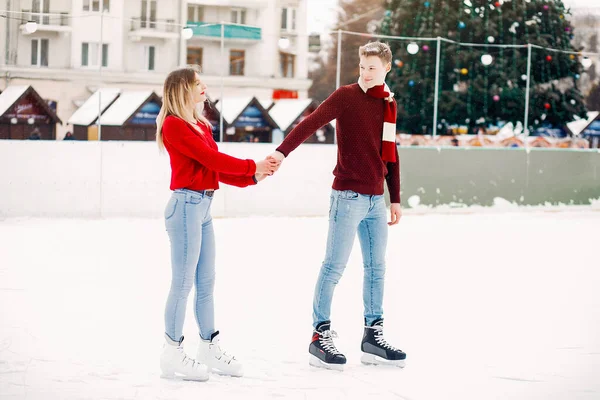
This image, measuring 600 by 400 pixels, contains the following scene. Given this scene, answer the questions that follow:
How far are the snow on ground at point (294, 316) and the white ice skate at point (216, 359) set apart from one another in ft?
0.19

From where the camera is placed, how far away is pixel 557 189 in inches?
470

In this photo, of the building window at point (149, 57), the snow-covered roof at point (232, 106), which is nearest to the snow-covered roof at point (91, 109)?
the snow-covered roof at point (232, 106)

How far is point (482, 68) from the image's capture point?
56.3 feet

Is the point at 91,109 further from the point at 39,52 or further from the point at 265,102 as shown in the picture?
the point at 265,102

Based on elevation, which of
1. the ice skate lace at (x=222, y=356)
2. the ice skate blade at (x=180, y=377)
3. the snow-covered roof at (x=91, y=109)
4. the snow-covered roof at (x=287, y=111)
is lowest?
the ice skate blade at (x=180, y=377)

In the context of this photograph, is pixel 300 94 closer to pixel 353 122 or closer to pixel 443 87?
pixel 443 87

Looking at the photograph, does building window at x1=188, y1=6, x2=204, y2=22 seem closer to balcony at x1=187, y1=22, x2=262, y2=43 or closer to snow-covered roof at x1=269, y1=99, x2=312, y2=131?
snow-covered roof at x1=269, y1=99, x2=312, y2=131

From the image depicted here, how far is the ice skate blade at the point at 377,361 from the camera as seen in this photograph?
12.0ft

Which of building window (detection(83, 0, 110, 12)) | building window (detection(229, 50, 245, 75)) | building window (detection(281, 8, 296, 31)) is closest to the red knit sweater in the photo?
building window (detection(229, 50, 245, 75))

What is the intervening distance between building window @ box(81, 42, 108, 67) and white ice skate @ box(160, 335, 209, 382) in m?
7.00

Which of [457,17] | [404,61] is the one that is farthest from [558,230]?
[457,17]

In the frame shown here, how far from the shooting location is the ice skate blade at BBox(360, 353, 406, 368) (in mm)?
3658

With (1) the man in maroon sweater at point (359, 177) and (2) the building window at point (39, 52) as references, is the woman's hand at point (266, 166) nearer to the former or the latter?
(1) the man in maroon sweater at point (359, 177)

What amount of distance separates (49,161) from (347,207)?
646 cm
